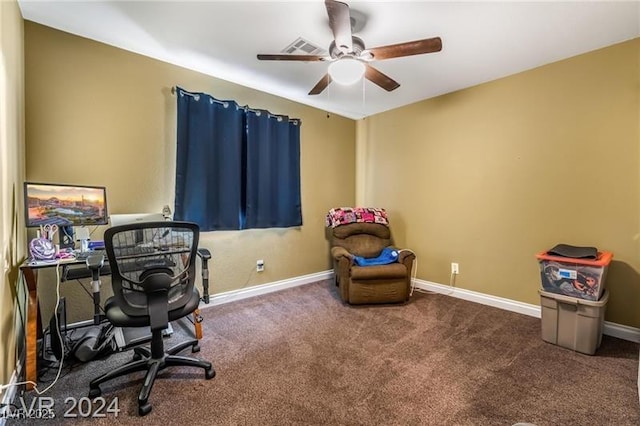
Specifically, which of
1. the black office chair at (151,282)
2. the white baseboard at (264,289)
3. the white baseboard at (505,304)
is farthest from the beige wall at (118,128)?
the white baseboard at (505,304)

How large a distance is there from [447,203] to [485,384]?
2.09 metres

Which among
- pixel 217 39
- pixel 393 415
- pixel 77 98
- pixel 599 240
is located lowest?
pixel 393 415

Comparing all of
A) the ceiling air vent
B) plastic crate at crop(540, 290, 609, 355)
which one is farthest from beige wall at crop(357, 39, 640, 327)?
the ceiling air vent

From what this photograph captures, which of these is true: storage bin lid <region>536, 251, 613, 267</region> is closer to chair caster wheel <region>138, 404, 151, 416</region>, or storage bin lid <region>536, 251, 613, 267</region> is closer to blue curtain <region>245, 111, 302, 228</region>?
blue curtain <region>245, 111, 302, 228</region>

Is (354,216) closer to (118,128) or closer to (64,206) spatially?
(118,128)

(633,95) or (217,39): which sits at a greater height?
(217,39)

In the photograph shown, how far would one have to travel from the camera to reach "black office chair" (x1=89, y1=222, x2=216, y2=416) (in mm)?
1553

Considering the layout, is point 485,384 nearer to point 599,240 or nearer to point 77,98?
point 599,240

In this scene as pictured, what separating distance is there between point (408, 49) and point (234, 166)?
6.61 feet

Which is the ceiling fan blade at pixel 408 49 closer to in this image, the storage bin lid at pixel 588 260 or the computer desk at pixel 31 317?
the storage bin lid at pixel 588 260

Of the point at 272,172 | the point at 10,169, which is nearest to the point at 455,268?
the point at 272,172

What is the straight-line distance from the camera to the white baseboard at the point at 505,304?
7.55 feet

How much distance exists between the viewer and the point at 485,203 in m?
3.09

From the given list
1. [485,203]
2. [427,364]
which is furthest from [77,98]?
[485,203]
